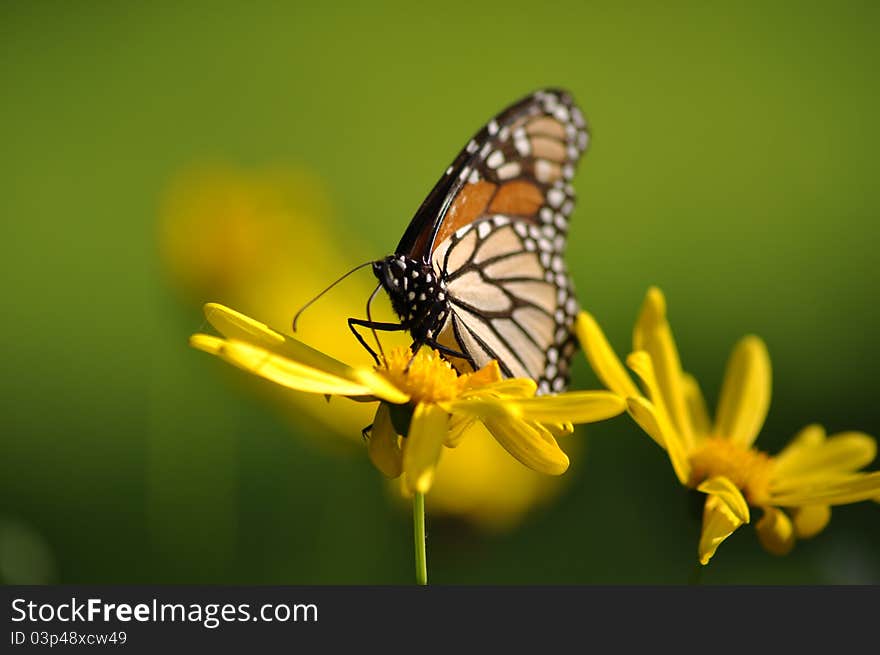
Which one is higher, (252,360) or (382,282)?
(382,282)

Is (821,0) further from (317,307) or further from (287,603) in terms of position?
(287,603)

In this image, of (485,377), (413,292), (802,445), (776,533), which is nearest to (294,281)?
(413,292)

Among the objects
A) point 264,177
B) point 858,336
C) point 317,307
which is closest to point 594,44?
point 858,336

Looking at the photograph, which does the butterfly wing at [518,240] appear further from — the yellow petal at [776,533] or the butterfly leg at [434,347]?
the yellow petal at [776,533]

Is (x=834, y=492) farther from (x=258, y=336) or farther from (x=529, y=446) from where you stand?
(x=258, y=336)

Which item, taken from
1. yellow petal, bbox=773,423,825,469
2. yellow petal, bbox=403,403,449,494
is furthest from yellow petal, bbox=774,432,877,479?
yellow petal, bbox=403,403,449,494

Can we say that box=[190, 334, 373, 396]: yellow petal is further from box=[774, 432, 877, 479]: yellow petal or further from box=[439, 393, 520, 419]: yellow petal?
box=[774, 432, 877, 479]: yellow petal

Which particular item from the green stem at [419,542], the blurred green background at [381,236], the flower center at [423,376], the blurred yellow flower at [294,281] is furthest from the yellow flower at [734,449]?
the blurred yellow flower at [294,281]
